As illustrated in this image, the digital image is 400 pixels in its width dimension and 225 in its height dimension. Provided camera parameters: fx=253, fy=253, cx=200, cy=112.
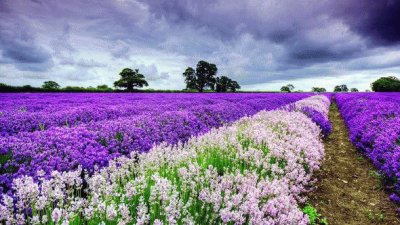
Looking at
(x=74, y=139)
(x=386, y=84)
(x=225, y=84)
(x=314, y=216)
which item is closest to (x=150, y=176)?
(x=74, y=139)

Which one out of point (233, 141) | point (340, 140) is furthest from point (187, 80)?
point (233, 141)

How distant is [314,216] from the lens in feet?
12.5

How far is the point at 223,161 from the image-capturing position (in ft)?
14.2

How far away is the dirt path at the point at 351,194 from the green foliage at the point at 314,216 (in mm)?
139

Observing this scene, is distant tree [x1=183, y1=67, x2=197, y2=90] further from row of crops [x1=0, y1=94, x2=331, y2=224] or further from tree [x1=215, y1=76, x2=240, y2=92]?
row of crops [x1=0, y1=94, x2=331, y2=224]

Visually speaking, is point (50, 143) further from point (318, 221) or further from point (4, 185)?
point (318, 221)

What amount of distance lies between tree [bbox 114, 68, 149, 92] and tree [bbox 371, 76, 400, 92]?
57.6 metres

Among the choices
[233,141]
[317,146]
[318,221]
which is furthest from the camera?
[317,146]

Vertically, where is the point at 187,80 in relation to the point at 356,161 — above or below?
above

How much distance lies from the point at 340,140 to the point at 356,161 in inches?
121

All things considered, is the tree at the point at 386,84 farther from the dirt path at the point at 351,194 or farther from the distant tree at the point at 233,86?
the dirt path at the point at 351,194

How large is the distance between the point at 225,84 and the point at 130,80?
25613 millimetres

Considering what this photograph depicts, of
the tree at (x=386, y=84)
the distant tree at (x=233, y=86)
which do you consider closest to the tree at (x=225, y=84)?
the distant tree at (x=233, y=86)

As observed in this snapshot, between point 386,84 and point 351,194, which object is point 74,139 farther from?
point 386,84
